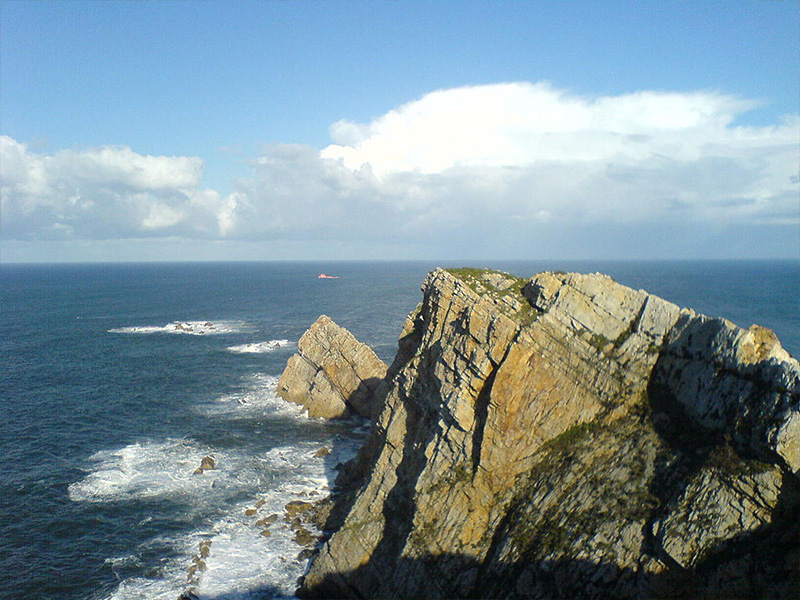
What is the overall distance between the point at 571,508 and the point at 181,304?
156109 millimetres

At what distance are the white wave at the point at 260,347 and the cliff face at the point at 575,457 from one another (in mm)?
61884

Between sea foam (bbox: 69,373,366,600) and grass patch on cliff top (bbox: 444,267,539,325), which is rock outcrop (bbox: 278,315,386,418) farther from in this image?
grass patch on cliff top (bbox: 444,267,539,325)

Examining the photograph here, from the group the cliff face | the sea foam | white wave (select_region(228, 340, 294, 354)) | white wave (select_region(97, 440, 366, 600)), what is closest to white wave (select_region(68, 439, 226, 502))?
the sea foam

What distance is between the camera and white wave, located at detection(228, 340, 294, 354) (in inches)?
3578

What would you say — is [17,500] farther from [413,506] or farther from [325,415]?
[413,506]

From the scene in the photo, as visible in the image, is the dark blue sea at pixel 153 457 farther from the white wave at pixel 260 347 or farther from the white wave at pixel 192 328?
the white wave at pixel 192 328

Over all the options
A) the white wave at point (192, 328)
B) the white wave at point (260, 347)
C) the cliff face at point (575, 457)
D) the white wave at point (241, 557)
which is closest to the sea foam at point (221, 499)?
the white wave at point (241, 557)

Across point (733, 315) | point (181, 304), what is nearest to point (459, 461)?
point (733, 315)

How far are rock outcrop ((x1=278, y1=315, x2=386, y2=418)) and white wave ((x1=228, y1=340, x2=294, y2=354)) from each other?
30.1 metres

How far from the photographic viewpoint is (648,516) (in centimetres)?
2169

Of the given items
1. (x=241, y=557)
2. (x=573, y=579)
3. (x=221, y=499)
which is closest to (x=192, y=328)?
(x=221, y=499)

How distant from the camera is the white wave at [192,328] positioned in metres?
109

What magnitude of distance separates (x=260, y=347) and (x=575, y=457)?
7709cm

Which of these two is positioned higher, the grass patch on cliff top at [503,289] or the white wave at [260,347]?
the grass patch on cliff top at [503,289]
